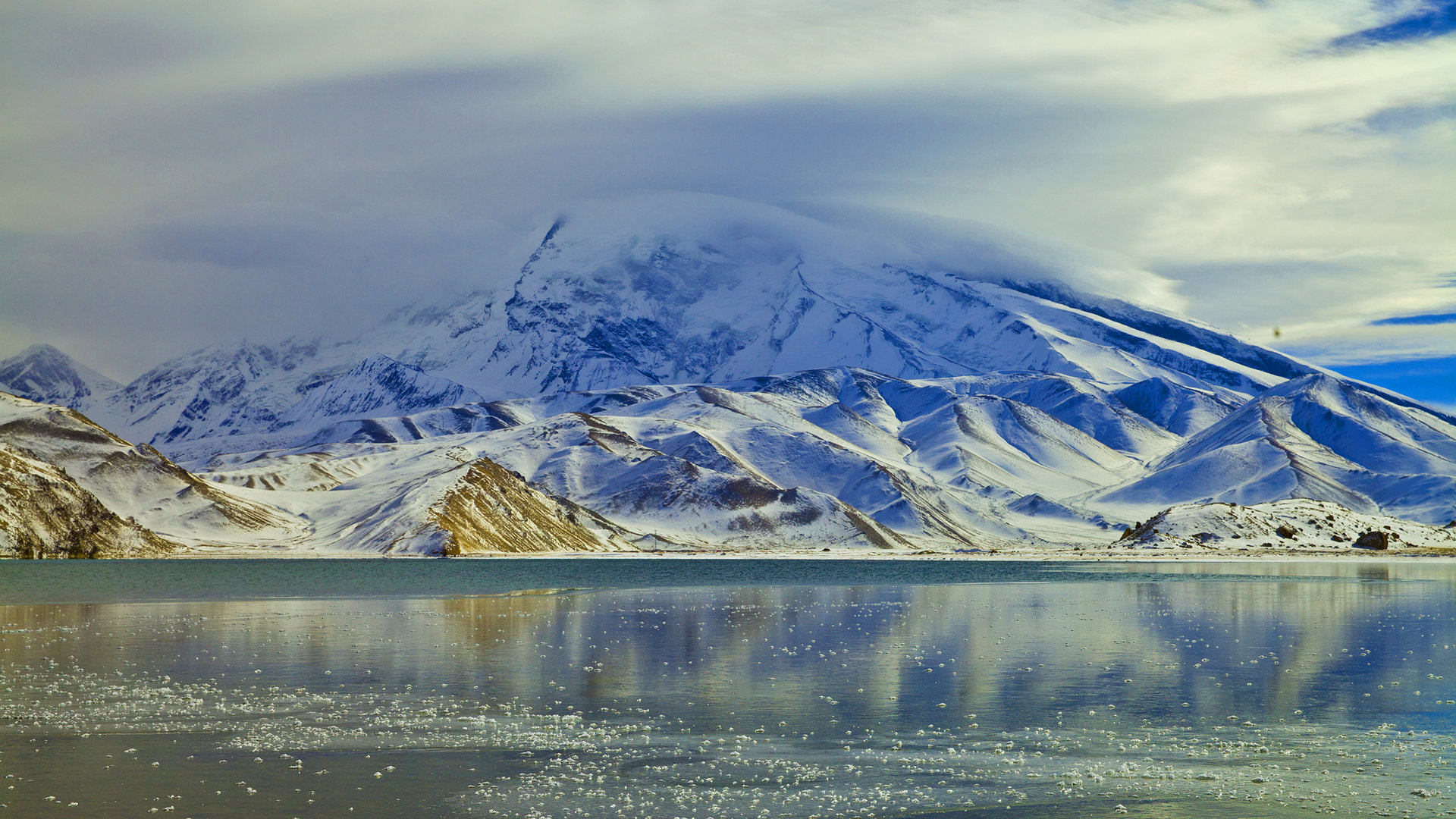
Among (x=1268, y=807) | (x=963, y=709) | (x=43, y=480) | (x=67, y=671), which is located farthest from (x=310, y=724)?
(x=43, y=480)

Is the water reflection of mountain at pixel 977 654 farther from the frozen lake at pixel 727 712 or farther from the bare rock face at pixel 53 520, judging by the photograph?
the bare rock face at pixel 53 520

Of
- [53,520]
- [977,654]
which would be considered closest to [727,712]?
[977,654]

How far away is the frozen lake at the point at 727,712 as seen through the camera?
97.1 ft

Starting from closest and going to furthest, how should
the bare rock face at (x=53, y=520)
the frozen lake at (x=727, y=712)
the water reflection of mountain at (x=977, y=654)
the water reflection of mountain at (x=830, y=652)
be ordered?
the frozen lake at (x=727, y=712) → the water reflection of mountain at (x=830, y=652) → the water reflection of mountain at (x=977, y=654) → the bare rock face at (x=53, y=520)

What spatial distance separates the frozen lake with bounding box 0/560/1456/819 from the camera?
97.1ft

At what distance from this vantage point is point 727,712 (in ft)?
135

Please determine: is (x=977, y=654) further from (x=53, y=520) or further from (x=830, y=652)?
(x=53, y=520)

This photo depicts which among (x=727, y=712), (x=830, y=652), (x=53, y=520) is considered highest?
(x=727, y=712)

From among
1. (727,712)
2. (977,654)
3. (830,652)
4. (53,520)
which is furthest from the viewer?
(53,520)

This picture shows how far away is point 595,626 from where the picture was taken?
71.2 metres

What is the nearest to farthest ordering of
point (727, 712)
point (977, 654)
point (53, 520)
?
1. point (727, 712)
2. point (977, 654)
3. point (53, 520)

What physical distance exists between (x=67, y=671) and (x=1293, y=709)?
43072mm

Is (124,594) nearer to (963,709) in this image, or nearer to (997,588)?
(997,588)

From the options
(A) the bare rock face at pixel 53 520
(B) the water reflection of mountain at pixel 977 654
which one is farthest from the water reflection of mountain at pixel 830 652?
(A) the bare rock face at pixel 53 520
